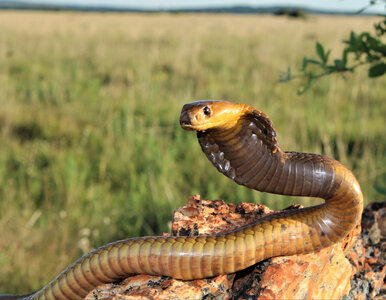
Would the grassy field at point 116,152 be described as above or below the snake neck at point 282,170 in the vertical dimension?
below

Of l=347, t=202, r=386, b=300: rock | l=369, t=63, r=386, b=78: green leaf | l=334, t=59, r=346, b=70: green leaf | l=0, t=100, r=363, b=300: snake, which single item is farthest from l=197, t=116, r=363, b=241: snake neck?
l=369, t=63, r=386, b=78: green leaf

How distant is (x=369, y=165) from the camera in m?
4.30

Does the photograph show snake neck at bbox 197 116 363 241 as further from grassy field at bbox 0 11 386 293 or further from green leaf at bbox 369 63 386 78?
green leaf at bbox 369 63 386 78

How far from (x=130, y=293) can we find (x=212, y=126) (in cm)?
69

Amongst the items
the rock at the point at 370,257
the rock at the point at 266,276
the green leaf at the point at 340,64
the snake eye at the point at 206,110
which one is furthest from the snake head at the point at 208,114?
the green leaf at the point at 340,64

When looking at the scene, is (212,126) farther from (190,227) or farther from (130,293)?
(130,293)

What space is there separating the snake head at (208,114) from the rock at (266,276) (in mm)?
462

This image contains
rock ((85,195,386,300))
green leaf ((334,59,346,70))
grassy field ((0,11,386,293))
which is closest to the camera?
rock ((85,195,386,300))

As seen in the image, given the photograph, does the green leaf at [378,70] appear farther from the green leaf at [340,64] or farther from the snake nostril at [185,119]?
the snake nostril at [185,119]

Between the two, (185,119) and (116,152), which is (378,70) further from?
(116,152)

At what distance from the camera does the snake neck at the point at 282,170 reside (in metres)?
1.67

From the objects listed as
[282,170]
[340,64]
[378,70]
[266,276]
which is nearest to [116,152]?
[340,64]

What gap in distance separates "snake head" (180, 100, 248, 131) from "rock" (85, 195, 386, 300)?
1.52 feet

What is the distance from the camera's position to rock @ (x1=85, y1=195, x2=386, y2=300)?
158 cm
